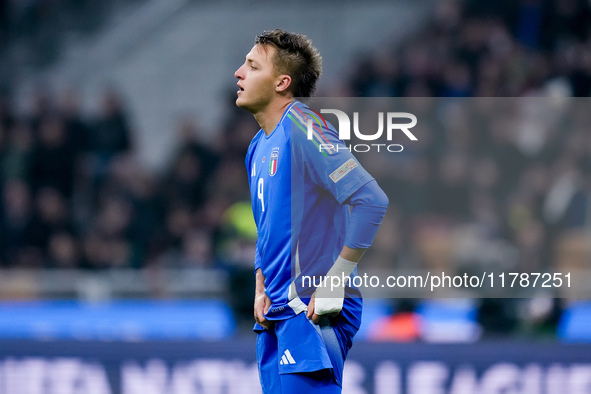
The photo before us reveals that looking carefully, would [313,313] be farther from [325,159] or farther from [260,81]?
[260,81]

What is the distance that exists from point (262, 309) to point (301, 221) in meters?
0.42

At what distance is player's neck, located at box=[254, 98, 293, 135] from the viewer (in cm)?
346

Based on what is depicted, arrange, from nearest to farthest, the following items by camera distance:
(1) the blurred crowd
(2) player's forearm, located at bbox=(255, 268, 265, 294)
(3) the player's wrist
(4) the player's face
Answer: (3) the player's wrist, (4) the player's face, (2) player's forearm, located at bbox=(255, 268, 265, 294), (1) the blurred crowd

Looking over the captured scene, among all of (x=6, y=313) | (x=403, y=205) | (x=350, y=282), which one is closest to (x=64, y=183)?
(x=6, y=313)

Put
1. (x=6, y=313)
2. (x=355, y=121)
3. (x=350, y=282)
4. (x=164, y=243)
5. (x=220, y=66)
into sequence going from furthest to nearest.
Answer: (x=220, y=66) < (x=164, y=243) < (x=6, y=313) < (x=355, y=121) < (x=350, y=282)

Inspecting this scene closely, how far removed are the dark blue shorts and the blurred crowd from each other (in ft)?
6.95

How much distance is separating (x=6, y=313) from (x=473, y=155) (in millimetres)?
4054

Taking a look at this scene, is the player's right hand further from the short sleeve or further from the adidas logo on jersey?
the short sleeve

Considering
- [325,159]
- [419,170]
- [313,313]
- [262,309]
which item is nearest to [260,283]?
[262,309]

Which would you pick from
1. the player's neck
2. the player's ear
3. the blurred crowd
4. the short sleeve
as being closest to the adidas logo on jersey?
the short sleeve

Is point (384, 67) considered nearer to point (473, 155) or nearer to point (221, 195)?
point (221, 195)

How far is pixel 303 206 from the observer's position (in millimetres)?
3320

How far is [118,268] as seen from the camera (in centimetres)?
792

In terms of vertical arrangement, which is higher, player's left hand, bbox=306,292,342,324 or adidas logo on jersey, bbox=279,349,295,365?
player's left hand, bbox=306,292,342,324
